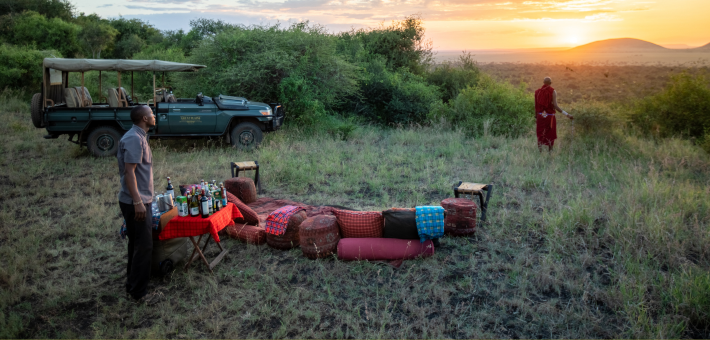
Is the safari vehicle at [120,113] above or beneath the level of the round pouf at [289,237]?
above

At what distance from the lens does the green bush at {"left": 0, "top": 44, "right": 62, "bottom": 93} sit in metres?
18.5

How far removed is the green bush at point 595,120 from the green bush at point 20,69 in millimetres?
20765

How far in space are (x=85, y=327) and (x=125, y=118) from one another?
24.7 feet

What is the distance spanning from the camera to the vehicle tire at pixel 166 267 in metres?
4.88

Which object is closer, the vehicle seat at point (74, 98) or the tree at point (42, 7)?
the vehicle seat at point (74, 98)

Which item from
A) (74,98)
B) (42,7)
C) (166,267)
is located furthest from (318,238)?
(42,7)

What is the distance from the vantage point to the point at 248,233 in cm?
589

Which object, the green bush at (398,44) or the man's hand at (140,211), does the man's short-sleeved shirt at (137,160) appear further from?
the green bush at (398,44)

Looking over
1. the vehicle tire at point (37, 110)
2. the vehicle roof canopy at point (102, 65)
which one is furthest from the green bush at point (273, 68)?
the vehicle tire at point (37, 110)

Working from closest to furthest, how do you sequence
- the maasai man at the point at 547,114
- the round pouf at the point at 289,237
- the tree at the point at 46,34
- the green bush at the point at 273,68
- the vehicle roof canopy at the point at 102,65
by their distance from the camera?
the round pouf at the point at 289,237 → the vehicle roof canopy at the point at 102,65 → the maasai man at the point at 547,114 → the green bush at the point at 273,68 → the tree at the point at 46,34

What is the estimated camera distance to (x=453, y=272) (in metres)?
5.04

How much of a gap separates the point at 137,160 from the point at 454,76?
62.2 ft

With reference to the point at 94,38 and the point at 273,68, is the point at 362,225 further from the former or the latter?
the point at 94,38

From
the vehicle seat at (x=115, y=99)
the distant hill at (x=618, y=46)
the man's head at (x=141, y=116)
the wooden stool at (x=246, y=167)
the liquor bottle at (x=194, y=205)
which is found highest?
the distant hill at (x=618, y=46)
